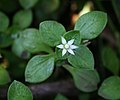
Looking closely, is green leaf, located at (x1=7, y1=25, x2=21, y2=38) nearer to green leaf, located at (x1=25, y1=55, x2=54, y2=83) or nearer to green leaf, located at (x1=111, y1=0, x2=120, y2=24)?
green leaf, located at (x1=25, y1=55, x2=54, y2=83)

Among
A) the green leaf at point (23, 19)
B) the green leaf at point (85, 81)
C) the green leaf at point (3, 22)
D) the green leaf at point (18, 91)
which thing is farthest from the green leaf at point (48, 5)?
the green leaf at point (18, 91)

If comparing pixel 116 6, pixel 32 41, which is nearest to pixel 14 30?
pixel 32 41

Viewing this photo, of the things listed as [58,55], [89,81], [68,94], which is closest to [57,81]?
[68,94]

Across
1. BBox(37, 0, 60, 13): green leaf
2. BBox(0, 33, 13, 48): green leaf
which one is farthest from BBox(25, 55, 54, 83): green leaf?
BBox(37, 0, 60, 13): green leaf

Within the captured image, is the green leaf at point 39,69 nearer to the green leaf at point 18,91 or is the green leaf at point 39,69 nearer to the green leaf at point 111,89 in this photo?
the green leaf at point 18,91

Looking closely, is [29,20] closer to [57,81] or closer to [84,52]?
[57,81]

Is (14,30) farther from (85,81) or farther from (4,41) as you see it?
(85,81)
